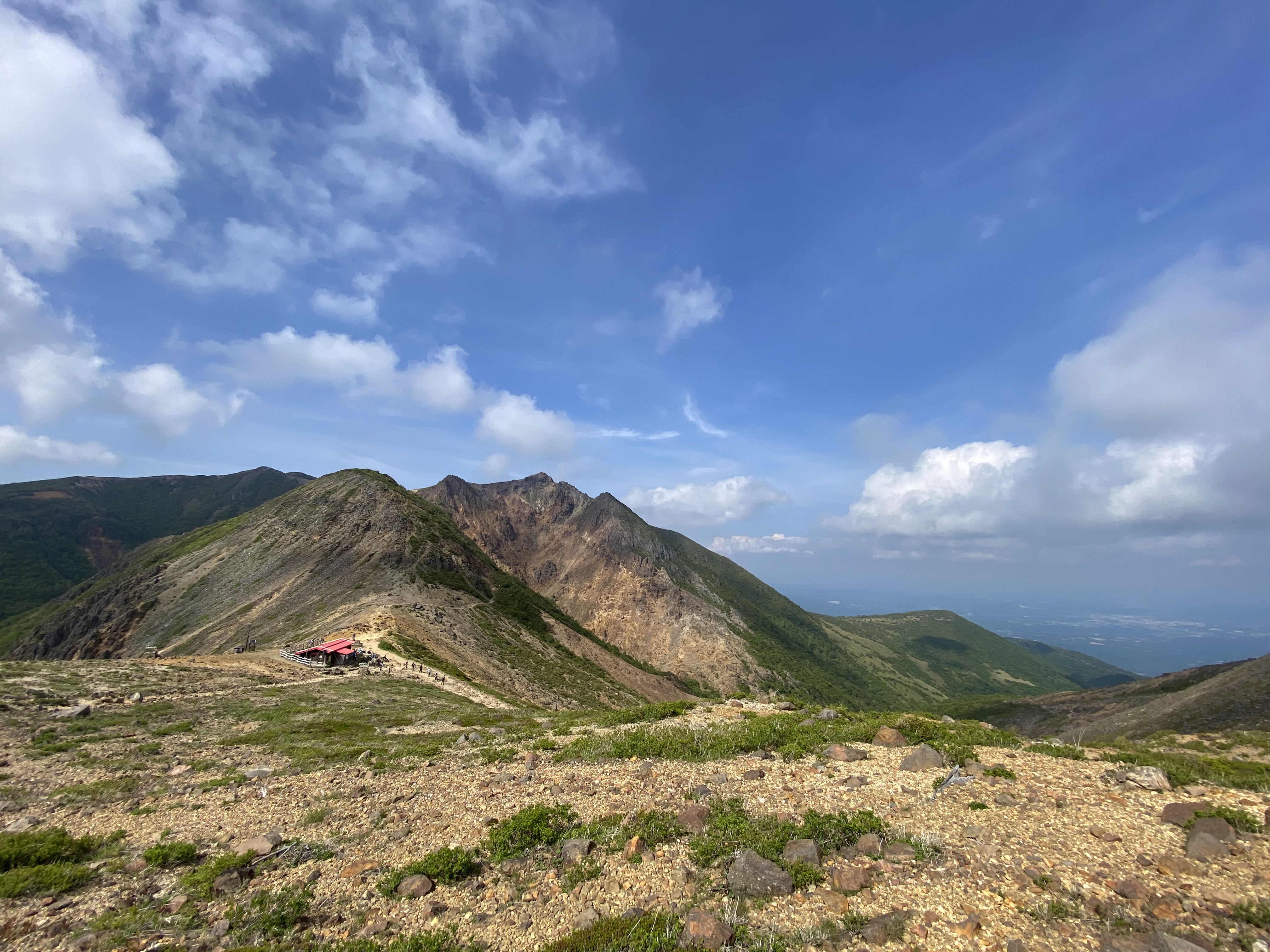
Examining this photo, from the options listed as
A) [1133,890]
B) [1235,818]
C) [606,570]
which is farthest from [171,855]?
[606,570]

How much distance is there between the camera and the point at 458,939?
859 centimetres

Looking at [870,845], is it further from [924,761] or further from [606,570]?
[606,570]

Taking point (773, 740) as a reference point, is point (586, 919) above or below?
below

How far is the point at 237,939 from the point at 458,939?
13.0 feet

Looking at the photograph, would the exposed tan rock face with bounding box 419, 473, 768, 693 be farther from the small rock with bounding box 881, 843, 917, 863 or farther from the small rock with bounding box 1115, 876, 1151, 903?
the small rock with bounding box 1115, 876, 1151, 903

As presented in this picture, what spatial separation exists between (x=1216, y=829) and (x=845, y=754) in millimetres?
7855

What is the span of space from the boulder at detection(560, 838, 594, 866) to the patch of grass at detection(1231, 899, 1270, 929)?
10.9m

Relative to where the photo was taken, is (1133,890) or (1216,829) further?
(1216,829)

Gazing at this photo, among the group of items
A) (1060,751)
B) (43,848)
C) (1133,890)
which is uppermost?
(1060,751)

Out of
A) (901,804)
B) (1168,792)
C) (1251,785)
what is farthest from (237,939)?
(1251,785)

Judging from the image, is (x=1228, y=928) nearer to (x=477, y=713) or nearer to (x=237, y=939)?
(x=237, y=939)

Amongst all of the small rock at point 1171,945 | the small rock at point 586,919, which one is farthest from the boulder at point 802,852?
the small rock at point 1171,945

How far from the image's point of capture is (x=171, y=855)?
11.3m

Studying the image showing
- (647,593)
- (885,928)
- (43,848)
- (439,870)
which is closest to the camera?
(885,928)
